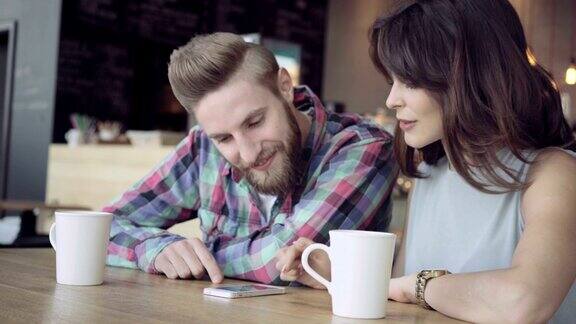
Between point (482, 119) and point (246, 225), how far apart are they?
2.13ft

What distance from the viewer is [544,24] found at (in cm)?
595

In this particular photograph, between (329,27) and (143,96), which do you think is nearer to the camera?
(143,96)

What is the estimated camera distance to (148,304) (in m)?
1.06

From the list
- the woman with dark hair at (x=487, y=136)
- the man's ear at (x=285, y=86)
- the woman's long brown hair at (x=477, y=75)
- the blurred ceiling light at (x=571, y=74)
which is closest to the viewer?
the woman with dark hair at (x=487, y=136)

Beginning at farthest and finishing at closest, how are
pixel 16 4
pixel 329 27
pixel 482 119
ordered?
pixel 329 27, pixel 16 4, pixel 482 119

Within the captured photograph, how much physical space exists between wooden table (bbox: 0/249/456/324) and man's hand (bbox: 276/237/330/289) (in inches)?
1.0

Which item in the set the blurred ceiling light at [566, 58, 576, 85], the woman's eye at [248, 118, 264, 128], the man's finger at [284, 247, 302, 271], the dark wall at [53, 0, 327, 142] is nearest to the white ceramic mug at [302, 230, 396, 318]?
the man's finger at [284, 247, 302, 271]

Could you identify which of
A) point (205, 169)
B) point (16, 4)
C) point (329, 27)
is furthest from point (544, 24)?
point (205, 169)

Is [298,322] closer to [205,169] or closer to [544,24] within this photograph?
[205,169]

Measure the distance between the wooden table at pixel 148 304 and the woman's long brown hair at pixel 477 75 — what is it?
32cm

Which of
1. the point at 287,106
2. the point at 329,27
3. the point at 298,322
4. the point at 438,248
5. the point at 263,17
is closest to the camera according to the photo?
the point at 298,322

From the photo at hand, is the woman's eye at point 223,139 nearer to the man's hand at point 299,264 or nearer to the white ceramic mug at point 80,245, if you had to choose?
the man's hand at point 299,264

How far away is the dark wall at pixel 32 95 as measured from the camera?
19.3 ft

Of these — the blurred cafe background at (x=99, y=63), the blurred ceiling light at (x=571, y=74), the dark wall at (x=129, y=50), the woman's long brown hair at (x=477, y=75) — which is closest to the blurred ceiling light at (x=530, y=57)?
the woman's long brown hair at (x=477, y=75)
